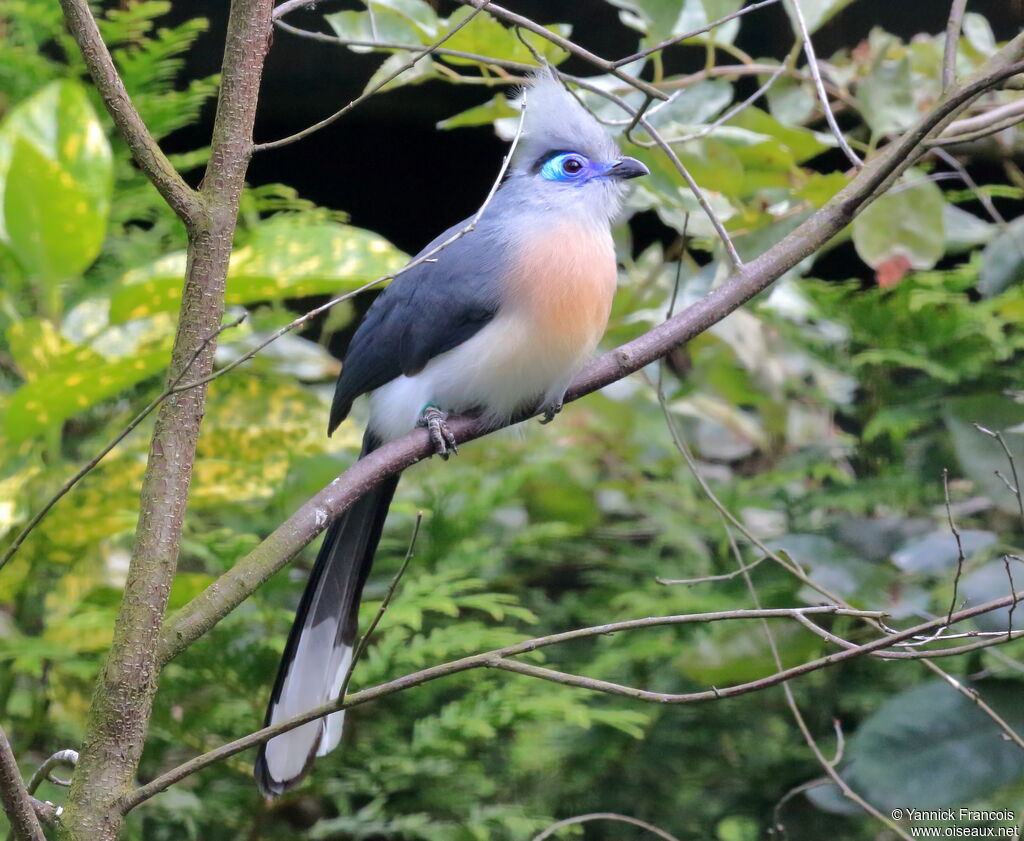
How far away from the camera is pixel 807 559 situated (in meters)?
1.86

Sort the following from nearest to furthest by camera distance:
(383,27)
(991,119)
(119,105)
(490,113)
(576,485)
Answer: (119,105) < (991,119) < (383,27) < (490,113) < (576,485)

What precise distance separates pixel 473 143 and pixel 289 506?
70.4 inches

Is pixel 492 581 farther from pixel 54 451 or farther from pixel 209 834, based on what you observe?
pixel 54 451

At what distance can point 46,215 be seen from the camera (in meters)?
1.85

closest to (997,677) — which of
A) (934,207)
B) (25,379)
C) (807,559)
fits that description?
(807,559)

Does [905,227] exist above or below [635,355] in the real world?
below

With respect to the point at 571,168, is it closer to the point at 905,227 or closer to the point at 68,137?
the point at 905,227

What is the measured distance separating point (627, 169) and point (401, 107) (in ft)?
4.34

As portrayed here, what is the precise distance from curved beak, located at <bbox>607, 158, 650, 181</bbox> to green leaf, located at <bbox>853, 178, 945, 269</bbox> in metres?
0.42

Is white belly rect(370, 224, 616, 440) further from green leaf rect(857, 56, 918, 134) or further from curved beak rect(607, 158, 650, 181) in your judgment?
green leaf rect(857, 56, 918, 134)

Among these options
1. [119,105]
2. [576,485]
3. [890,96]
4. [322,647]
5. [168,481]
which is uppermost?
[119,105]

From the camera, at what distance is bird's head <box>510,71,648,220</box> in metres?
1.72

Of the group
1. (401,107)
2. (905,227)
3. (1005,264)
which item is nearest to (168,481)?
(905,227)

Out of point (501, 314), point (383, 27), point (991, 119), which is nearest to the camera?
point (991, 119)
